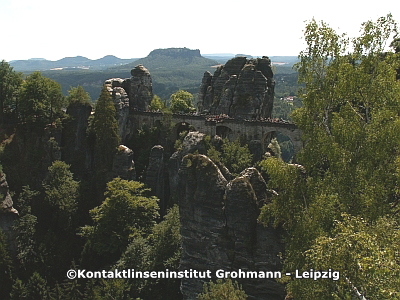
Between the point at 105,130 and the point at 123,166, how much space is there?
182 inches

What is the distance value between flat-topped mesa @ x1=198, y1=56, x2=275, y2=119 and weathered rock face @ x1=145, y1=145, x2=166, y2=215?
11.4m

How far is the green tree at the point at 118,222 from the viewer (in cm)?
3391

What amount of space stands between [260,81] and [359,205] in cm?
3515

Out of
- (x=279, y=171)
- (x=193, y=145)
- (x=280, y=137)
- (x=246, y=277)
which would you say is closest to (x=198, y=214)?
(x=246, y=277)

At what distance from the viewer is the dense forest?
41.9 feet

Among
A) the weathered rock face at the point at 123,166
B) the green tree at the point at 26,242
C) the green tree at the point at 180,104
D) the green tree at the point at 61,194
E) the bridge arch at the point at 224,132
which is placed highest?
the green tree at the point at 180,104

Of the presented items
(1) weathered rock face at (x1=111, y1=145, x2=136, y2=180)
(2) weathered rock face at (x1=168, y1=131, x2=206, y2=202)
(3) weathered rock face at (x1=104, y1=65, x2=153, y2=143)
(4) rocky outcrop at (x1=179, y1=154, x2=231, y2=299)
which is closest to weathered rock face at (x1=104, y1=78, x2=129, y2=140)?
(3) weathered rock face at (x1=104, y1=65, x2=153, y2=143)

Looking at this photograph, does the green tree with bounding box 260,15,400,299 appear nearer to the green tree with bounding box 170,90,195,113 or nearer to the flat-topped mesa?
the flat-topped mesa

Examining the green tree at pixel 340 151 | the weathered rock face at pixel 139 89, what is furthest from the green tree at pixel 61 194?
the green tree at pixel 340 151

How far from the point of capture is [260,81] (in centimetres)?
Answer: 4744

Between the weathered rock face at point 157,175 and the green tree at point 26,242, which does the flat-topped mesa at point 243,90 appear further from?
the green tree at point 26,242

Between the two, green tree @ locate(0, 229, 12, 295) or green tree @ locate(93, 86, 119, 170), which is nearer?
green tree @ locate(0, 229, 12, 295)

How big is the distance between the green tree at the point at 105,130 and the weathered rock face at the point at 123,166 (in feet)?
3.58

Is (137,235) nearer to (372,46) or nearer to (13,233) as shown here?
(13,233)
